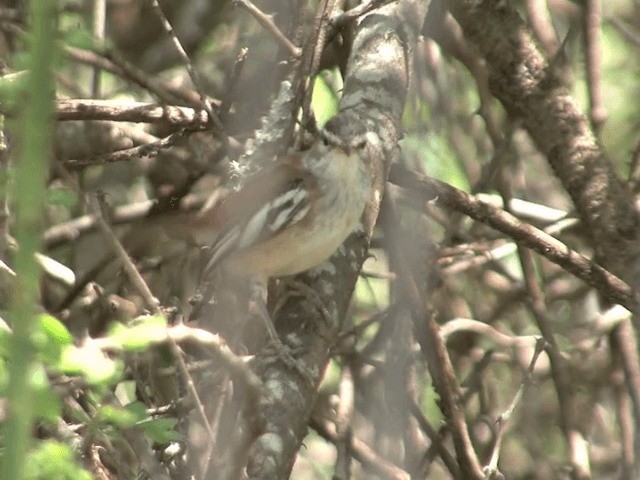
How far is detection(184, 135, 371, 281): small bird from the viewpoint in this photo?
4.13 metres

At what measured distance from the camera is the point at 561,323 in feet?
18.7

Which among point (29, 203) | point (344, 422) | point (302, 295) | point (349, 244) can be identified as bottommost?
point (344, 422)

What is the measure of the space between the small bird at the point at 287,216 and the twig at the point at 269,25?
420 millimetres

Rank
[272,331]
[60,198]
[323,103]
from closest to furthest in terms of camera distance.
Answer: [60,198], [272,331], [323,103]

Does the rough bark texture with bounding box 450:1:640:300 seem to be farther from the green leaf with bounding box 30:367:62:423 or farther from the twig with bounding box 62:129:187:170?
the green leaf with bounding box 30:367:62:423

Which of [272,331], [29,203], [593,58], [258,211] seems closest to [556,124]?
[593,58]

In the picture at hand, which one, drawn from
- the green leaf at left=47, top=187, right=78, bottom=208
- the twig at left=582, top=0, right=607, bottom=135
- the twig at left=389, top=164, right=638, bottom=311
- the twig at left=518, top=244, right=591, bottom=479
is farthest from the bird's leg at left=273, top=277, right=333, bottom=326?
the twig at left=582, top=0, right=607, bottom=135

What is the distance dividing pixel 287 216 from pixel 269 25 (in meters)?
0.81

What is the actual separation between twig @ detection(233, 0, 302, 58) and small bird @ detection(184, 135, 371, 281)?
420 mm

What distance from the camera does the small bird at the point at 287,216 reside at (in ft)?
13.6

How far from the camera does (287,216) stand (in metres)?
4.31

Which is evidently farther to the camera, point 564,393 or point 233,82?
point 564,393

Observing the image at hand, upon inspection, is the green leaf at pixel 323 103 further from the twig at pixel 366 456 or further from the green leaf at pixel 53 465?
the green leaf at pixel 53 465

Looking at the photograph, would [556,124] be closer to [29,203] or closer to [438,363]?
[438,363]
